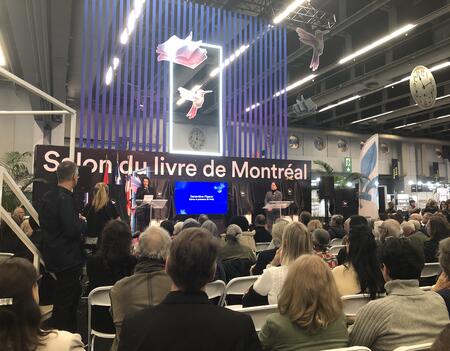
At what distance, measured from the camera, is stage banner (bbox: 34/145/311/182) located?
583 centimetres

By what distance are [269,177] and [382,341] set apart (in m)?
6.32

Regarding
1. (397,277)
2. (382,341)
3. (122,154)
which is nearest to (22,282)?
(382,341)

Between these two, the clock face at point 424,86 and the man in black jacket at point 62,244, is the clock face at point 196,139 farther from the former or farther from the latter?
the man in black jacket at point 62,244

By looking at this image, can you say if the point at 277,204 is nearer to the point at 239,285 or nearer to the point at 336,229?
the point at 336,229

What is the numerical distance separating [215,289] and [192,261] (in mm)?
1460

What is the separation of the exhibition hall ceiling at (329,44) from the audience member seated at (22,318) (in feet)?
19.8

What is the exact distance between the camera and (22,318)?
4.04 ft

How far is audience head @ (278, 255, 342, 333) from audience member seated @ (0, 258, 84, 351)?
0.81 meters

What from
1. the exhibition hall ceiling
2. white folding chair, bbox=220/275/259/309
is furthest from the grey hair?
the exhibition hall ceiling

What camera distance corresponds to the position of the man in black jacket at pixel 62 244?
2.87m

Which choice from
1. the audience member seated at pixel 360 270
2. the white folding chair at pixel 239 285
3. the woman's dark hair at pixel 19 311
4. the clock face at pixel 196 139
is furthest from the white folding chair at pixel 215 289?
the clock face at pixel 196 139

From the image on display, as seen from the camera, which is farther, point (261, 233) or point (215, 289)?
point (261, 233)

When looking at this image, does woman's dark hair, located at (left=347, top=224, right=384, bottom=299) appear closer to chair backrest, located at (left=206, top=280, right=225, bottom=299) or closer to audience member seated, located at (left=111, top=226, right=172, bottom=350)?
chair backrest, located at (left=206, top=280, right=225, bottom=299)

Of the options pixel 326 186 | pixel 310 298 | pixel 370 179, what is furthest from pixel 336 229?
pixel 310 298
